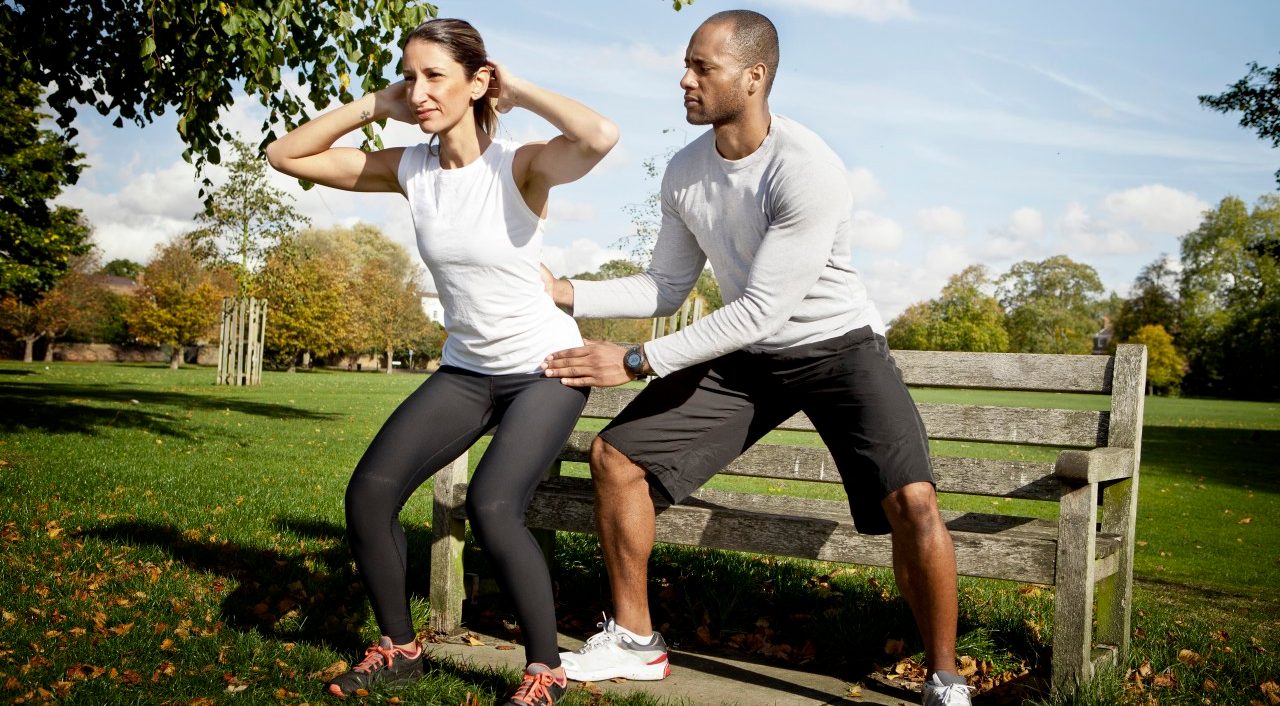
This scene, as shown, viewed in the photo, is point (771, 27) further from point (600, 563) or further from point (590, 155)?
point (600, 563)

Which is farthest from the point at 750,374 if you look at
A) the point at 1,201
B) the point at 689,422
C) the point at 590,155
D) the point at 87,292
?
the point at 87,292

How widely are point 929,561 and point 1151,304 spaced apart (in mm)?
77348

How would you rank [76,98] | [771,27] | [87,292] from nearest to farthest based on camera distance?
[771,27]
[76,98]
[87,292]

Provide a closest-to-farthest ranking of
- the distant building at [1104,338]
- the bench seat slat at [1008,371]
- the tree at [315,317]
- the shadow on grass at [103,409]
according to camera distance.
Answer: the bench seat slat at [1008,371]
the shadow on grass at [103,409]
the tree at [315,317]
the distant building at [1104,338]

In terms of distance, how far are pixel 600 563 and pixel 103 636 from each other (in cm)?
228

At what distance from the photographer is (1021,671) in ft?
13.5

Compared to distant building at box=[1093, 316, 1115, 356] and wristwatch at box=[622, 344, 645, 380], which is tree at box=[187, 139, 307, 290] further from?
distant building at box=[1093, 316, 1115, 356]

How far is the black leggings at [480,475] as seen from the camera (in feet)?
11.1

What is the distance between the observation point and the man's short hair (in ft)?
11.5

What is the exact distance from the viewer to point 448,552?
4477 millimetres

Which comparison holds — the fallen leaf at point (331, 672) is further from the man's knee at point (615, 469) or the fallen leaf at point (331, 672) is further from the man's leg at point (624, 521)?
the man's knee at point (615, 469)

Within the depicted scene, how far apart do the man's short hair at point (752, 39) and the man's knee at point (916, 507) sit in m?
1.46

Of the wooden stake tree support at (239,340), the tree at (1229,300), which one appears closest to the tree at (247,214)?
the wooden stake tree support at (239,340)

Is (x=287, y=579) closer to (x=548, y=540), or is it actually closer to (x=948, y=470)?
(x=548, y=540)
